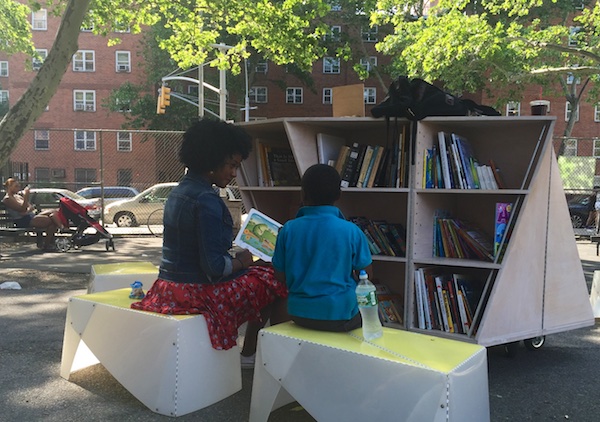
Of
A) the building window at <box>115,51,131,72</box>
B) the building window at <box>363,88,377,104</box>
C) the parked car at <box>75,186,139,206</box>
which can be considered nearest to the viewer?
the parked car at <box>75,186,139,206</box>

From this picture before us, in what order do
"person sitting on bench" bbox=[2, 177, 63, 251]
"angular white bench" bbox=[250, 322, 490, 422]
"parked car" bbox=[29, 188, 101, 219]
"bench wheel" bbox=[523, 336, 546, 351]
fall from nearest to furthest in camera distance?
"angular white bench" bbox=[250, 322, 490, 422], "bench wheel" bbox=[523, 336, 546, 351], "person sitting on bench" bbox=[2, 177, 63, 251], "parked car" bbox=[29, 188, 101, 219]

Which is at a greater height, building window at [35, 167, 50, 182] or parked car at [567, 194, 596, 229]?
building window at [35, 167, 50, 182]

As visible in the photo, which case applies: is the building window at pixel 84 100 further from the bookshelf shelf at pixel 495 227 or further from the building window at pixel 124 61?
the bookshelf shelf at pixel 495 227

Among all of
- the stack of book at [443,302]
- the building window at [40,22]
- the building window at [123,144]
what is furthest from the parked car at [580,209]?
the building window at [40,22]

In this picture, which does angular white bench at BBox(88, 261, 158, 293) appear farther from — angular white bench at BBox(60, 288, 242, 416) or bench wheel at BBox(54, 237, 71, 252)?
bench wheel at BBox(54, 237, 71, 252)

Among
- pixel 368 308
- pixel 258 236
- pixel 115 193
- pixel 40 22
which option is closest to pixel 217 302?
pixel 258 236

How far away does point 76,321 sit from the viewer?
3.99m

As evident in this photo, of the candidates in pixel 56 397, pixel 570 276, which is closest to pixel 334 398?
pixel 56 397

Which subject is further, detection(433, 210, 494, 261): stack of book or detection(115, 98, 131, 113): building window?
detection(115, 98, 131, 113): building window

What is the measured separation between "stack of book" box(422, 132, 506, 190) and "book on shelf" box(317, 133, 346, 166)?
860 millimetres

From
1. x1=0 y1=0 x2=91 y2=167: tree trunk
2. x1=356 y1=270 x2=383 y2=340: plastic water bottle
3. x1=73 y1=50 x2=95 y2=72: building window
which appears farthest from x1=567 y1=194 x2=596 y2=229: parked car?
x1=73 y1=50 x2=95 y2=72: building window

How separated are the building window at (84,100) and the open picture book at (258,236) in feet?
127

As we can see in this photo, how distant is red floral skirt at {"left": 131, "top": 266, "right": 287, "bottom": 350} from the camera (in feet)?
11.8

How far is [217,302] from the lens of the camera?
363 centimetres
